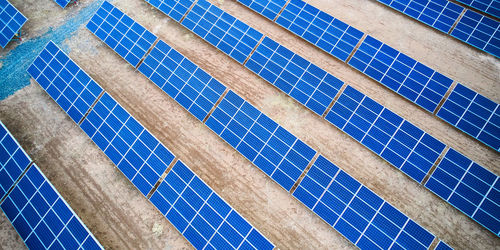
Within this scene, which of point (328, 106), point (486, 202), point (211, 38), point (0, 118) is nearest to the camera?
point (486, 202)

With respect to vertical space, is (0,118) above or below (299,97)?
below

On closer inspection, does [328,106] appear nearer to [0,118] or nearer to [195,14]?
[195,14]

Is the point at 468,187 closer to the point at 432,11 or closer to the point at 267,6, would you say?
the point at 432,11

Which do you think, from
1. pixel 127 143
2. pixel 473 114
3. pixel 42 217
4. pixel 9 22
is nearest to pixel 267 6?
pixel 127 143

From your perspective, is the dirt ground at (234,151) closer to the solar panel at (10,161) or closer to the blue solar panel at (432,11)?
the blue solar panel at (432,11)

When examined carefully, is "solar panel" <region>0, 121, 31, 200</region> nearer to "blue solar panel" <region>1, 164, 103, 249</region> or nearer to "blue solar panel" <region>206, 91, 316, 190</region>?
"blue solar panel" <region>1, 164, 103, 249</region>

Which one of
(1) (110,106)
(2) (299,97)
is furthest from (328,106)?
(1) (110,106)

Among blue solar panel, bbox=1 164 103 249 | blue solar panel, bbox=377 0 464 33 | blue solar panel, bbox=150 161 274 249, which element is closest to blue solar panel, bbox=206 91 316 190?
blue solar panel, bbox=150 161 274 249
